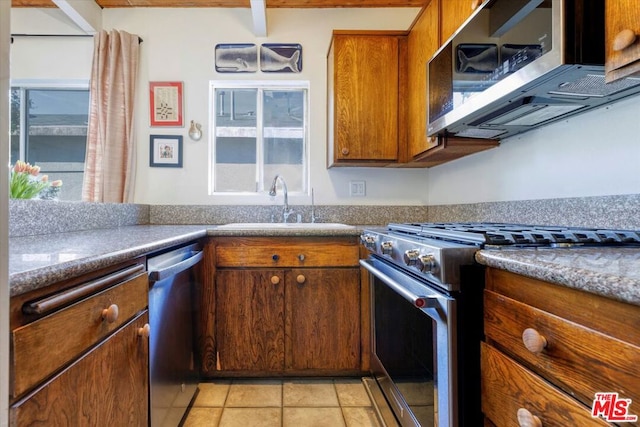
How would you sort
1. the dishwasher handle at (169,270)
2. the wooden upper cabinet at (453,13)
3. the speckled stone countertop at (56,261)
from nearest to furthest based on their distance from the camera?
the speckled stone countertop at (56,261)
the dishwasher handle at (169,270)
the wooden upper cabinet at (453,13)

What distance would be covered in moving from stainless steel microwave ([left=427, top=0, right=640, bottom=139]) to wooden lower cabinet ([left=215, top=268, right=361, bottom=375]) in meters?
0.99

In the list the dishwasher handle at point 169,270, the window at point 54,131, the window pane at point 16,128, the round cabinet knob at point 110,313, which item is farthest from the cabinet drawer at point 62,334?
the window pane at point 16,128

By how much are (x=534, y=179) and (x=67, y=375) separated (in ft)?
5.65

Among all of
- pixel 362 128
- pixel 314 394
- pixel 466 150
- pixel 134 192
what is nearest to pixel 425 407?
pixel 314 394

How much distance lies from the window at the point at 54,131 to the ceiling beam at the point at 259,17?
1299 millimetres

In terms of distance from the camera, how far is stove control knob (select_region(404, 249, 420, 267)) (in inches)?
37.9

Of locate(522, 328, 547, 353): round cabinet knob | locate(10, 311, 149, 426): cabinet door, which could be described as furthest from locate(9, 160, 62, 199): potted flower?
locate(522, 328, 547, 353): round cabinet knob

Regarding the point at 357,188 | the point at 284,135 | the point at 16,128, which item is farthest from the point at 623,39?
the point at 16,128

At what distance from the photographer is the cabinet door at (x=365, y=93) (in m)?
2.04

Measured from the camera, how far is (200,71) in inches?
92.2

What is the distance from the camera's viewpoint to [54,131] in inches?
94.7

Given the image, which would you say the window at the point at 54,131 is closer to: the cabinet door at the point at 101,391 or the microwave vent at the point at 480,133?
the cabinet door at the point at 101,391

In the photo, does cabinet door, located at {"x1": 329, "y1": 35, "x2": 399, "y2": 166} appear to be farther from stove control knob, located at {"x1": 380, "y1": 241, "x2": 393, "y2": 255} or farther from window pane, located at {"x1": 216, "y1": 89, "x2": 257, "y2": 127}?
stove control knob, located at {"x1": 380, "y1": 241, "x2": 393, "y2": 255}

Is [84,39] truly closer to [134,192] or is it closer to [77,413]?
[134,192]
